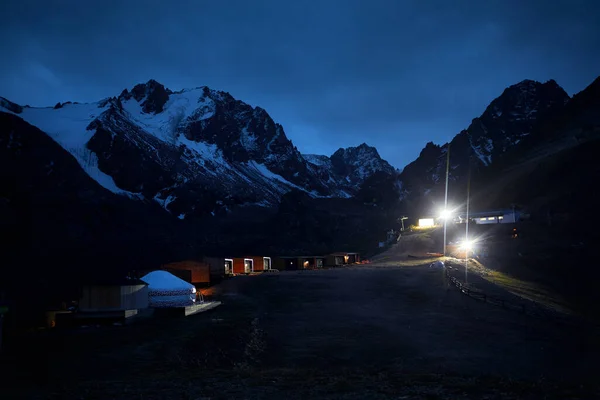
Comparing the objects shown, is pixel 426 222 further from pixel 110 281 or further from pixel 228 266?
pixel 110 281

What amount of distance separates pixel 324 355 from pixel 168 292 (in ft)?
69.5

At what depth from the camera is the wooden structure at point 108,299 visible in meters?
35.2

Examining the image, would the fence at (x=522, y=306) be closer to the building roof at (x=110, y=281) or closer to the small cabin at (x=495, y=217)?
the building roof at (x=110, y=281)

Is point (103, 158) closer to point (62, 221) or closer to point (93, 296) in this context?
point (62, 221)

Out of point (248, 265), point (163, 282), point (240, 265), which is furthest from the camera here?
point (248, 265)

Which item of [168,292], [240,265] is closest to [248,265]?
[240,265]

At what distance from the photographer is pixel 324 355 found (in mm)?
22844

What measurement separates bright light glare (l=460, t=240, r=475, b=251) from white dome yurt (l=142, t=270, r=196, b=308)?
2234 inches

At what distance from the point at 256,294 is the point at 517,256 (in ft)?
166

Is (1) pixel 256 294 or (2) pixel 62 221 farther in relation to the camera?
(2) pixel 62 221

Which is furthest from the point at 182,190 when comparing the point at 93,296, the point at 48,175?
the point at 93,296

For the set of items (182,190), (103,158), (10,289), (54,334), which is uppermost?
(103,158)

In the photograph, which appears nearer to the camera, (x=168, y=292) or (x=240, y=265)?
(x=168, y=292)

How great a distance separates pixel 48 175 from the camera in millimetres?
154375
